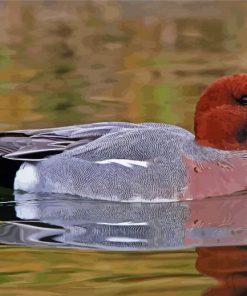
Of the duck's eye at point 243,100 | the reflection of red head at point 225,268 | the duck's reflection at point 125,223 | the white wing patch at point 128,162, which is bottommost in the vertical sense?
the reflection of red head at point 225,268

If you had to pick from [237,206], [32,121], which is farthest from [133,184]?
[32,121]

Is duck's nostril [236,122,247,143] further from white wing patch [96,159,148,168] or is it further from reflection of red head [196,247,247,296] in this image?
reflection of red head [196,247,247,296]

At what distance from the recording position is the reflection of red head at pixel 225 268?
566 cm

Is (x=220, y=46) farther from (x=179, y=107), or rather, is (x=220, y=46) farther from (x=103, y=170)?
(x=103, y=170)

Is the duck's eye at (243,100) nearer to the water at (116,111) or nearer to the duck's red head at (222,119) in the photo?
the duck's red head at (222,119)

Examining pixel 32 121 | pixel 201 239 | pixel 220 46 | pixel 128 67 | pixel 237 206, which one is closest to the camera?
pixel 201 239

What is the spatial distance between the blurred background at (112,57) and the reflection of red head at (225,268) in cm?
316

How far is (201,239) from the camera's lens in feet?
22.3

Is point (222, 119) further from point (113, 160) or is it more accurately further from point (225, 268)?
point (225, 268)

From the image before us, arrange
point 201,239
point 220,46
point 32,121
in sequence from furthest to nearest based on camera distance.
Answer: point 220,46 → point 32,121 → point 201,239

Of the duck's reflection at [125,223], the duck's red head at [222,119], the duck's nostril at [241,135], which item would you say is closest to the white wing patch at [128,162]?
the duck's reflection at [125,223]

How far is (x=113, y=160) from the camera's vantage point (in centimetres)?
779

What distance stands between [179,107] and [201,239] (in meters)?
3.53

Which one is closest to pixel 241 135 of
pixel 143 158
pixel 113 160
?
pixel 143 158
